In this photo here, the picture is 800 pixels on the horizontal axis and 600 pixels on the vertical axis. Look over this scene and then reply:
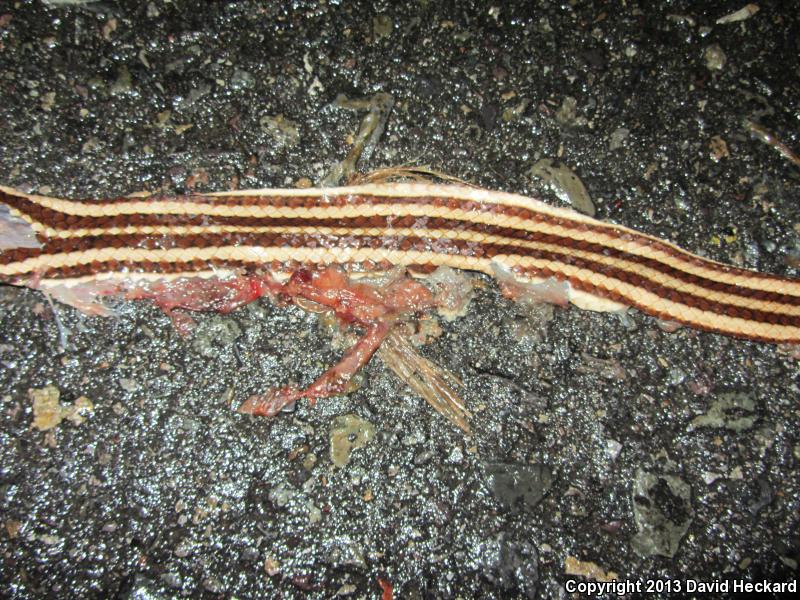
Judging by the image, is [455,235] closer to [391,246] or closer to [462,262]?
[462,262]

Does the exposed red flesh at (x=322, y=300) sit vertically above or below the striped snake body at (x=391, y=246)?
below

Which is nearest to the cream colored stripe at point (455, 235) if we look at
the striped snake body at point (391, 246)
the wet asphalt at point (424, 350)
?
the striped snake body at point (391, 246)

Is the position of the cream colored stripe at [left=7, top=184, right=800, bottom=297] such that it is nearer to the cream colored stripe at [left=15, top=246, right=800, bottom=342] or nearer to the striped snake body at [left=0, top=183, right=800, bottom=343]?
the striped snake body at [left=0, top=183, right=800, bottom=343]

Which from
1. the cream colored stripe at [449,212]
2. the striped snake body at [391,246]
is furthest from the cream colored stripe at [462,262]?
the cream colored stripe at [449,212]

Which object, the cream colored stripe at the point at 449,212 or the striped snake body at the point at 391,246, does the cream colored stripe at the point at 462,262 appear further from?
the cream colored stripe at the point at 449,212

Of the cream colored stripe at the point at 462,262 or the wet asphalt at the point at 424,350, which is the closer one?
the wet asphalt at the point at 424,350

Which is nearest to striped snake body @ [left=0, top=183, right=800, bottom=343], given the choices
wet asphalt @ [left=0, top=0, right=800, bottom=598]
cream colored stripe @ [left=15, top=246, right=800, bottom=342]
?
cream colored stripe @ [left=15, top=246, right=800, bottom=342]

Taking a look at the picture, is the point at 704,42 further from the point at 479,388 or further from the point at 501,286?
the point at 479,388

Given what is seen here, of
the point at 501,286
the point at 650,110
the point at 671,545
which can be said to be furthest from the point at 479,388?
the point at 650,110
